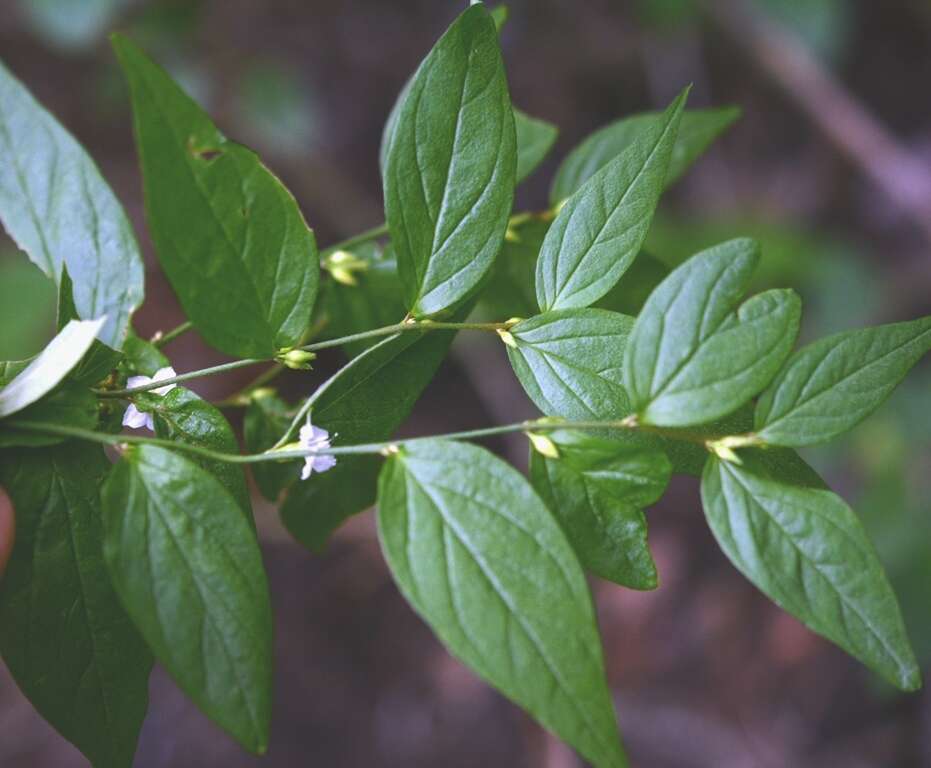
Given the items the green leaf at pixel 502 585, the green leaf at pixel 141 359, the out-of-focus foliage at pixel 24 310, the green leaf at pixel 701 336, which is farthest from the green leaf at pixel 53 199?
the out-of-focus foliage at pixel 24 310

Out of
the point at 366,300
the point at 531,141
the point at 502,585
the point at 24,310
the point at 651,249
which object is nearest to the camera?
the point at 502,585

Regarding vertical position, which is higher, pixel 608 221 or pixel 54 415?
pixel 608 221

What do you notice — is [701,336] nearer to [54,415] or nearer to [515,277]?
[515,277]

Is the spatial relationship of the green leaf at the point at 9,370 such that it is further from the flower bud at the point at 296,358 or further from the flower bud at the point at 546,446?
the flower bud at the point at 546,446

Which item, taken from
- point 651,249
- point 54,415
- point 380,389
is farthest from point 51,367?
point 651,249

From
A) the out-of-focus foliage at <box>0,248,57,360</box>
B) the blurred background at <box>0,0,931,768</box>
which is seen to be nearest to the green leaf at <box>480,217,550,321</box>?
the blurred background at <box>0,0,931,768</box>

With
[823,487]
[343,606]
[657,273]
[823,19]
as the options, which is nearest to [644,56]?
[823,19]
